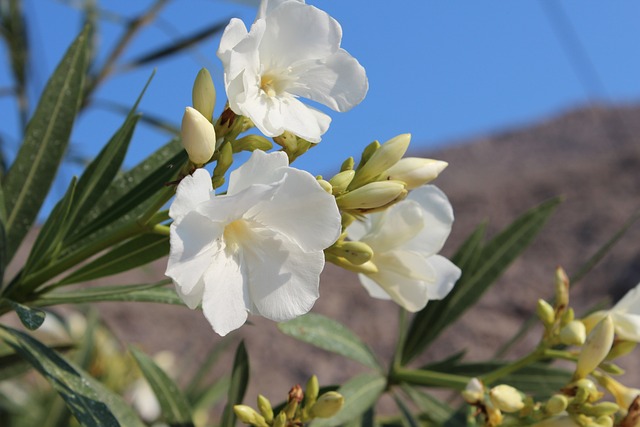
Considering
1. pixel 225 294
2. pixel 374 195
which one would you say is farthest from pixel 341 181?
pixel 225 294

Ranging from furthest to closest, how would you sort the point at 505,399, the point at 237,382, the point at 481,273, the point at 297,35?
1. the point at 481,273
2. the point at 237,382
3. the point at 505,399
4. the point at 297,35

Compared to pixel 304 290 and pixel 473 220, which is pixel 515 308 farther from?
pixel 304 290

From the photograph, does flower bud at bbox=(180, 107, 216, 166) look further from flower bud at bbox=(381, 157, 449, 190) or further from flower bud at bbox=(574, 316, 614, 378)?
flower bud at bbox=(574, 316, 614, 378)

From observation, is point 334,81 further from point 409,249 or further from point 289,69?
point 409,249

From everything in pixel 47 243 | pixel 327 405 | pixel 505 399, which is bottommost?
pixel 505 399

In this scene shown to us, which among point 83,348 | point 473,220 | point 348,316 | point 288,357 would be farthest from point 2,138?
point 473,220

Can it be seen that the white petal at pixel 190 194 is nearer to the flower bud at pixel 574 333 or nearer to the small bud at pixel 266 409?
the small bud at pixel 266 409
